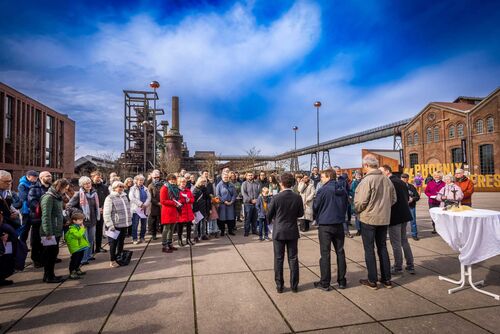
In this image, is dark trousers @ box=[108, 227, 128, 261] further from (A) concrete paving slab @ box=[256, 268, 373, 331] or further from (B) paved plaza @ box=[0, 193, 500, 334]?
(A) concrete paving slab @ box=[256, 268, 373, 331]

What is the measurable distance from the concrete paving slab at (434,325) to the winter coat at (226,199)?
18.6 ft

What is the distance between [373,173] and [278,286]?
7.64 feet

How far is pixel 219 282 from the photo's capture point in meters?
4.52

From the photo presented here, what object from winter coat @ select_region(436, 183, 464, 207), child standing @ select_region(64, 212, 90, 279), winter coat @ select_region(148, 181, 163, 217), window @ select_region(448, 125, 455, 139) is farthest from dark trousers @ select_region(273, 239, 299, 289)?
window @ select_region(448, 125, 455, 139)

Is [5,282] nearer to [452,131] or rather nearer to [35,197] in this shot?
[35,197]

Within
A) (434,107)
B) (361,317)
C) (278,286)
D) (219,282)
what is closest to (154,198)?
(219,282)

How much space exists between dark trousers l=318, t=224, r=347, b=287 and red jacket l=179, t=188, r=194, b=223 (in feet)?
12.5

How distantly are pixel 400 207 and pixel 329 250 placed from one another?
1.69 m

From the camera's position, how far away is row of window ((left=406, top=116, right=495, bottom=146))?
32812 mm

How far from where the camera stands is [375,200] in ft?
13.9

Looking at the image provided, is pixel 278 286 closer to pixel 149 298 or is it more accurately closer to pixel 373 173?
pixel 149 298

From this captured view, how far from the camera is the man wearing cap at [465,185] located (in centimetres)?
714

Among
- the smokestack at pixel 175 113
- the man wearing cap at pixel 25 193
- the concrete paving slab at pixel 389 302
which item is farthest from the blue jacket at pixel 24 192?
the smokestack at pixel 175 113

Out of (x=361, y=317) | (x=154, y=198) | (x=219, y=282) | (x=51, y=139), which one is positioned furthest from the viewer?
(x=51, y=139)
